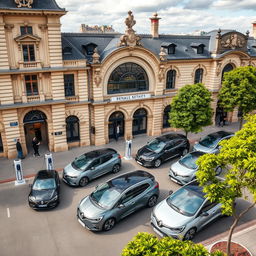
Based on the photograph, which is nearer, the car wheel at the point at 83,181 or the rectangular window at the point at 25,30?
the car wheel at the point at 83,181

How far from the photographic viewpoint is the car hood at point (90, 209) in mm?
13430

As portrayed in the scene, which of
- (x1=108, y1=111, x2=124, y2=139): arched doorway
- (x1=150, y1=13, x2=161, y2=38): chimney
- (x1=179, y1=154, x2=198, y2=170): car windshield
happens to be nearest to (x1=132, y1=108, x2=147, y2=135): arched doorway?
(x1=108, y1=111, x2=124, y2=139): arched doorway

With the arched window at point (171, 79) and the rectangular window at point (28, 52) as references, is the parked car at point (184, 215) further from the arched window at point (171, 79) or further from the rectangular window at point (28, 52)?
the arched window at point (171, 79)

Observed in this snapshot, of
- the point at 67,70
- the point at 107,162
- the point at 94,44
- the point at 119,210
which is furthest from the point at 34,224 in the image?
the point at 94,44

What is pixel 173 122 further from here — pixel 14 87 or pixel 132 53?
pixel 14 87

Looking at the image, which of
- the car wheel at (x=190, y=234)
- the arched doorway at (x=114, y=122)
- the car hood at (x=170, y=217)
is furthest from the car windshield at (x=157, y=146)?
the car wheel at (x=190, y=234)

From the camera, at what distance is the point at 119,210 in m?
13.8

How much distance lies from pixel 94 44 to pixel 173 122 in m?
10.2

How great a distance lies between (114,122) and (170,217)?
14.3 metres

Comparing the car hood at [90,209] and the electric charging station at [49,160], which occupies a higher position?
the electric charging station at [49,160]

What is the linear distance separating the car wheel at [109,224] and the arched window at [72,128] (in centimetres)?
1230

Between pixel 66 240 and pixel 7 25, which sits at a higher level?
pixel 7 25

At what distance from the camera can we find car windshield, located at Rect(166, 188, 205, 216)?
525 inches

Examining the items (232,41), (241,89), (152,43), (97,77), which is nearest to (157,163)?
(97,77)
